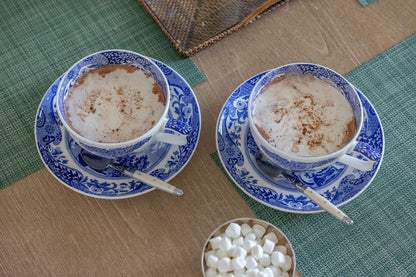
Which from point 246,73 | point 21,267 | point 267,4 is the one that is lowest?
point 21,267

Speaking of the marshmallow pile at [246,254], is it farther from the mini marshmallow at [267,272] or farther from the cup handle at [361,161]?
the cup handle at [361,161]

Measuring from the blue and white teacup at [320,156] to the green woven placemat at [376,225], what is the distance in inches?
4.9

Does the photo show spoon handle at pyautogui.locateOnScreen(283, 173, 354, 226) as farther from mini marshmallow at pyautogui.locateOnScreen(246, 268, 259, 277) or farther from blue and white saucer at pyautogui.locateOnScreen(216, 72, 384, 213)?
mini marshmallow at pyautogui.locateOnScreen(246, 268, 259, 277)

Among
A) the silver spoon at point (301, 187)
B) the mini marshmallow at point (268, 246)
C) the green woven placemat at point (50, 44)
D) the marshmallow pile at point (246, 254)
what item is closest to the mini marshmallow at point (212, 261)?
the marshmallow pile at point (246, 254)

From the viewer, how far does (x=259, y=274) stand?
0.90m

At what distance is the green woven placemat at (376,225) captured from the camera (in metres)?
0.99

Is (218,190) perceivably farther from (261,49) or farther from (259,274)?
(261,49)

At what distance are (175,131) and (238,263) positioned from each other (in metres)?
0.30

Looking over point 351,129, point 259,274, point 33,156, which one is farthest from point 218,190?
point 33,156

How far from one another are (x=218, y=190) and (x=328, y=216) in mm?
259

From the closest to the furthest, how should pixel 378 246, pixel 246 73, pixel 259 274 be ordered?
pixel 259 274 → pixel 378 246 → pixel 246 73

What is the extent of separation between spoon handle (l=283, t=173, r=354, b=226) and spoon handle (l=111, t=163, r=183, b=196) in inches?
9.8

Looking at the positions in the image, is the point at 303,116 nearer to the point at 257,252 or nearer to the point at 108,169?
the point at 257,252

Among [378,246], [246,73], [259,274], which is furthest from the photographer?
[246,73]
